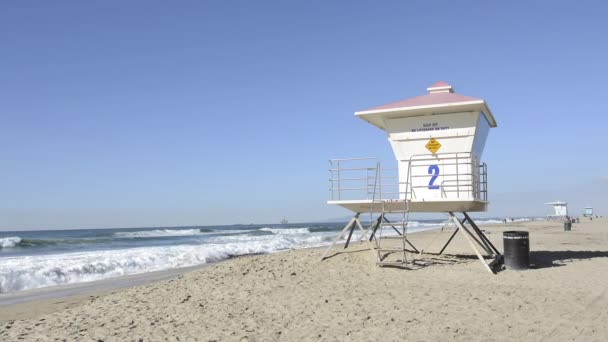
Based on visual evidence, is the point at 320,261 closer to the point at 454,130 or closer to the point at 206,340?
the point at 454,130

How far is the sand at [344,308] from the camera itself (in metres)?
6.80

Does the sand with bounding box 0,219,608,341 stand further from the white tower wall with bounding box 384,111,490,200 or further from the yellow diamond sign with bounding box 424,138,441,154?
the yellow diamond sign with bounding box 424,138,441,154

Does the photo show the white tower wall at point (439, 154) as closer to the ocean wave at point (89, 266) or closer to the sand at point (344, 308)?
the sand at point (344, 308)

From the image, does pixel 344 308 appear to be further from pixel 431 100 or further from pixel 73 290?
pixel 73 290

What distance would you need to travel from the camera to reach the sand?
680cm

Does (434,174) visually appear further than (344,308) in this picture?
Yes

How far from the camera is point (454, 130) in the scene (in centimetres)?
1275

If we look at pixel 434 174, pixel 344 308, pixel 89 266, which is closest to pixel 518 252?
pixel 434 174

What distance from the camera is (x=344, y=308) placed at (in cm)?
816

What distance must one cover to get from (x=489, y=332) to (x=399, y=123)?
7.42 m

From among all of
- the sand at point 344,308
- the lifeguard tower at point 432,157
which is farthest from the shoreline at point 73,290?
the lifeguard tower at point 432,157

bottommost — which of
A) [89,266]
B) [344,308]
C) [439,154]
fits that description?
[89,266]

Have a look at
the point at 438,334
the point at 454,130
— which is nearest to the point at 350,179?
the point at 454,130

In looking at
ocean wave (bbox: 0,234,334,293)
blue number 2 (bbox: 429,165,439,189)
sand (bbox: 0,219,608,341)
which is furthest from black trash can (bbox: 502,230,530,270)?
ocean wave (bbox: 0,234,334,293)
